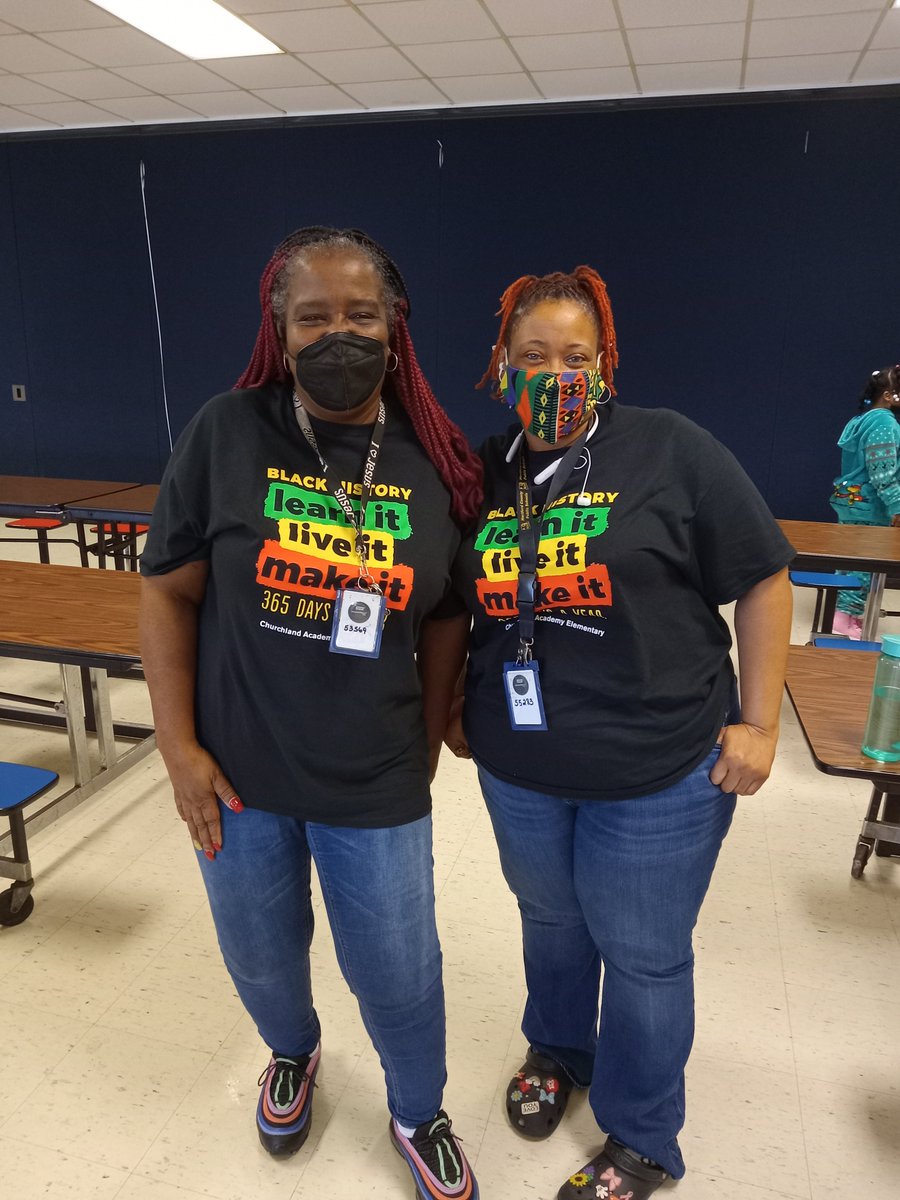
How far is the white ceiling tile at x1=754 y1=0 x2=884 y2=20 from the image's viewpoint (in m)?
3.90

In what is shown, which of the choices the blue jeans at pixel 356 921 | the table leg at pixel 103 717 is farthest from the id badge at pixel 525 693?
the table leg at pixel 103 717

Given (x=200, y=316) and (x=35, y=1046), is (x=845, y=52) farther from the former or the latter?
(x=35, y=1046)

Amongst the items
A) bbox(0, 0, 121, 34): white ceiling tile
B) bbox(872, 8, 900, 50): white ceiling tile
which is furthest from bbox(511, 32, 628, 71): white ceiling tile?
bbox(0, 0, 121, 34): white ceiling tile

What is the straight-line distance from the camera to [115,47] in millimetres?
4828

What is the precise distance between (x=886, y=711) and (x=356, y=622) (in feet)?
3.25

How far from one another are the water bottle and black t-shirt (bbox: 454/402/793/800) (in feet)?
1.42

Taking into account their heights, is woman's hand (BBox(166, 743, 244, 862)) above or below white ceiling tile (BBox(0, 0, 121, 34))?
below

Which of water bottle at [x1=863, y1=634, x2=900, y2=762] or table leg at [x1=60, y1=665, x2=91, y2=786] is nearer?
water bottle at [x1=863, y1=634, x2=900, y2=762]

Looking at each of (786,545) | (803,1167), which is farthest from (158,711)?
(803,1167)

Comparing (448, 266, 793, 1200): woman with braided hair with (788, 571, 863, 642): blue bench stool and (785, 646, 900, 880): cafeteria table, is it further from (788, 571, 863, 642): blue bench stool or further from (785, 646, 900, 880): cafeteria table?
(788, 571, 863, 642): blue bench stool

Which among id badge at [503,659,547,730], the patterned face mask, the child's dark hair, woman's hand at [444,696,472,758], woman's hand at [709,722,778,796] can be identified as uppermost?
the child's dark hair

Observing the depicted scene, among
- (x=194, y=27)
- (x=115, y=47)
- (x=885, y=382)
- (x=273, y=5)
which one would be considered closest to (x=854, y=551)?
(x=885, y=382)

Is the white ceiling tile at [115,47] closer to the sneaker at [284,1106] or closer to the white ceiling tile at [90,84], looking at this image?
the white ceiling tile at [90,84]

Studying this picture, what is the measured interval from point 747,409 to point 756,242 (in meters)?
1.12
